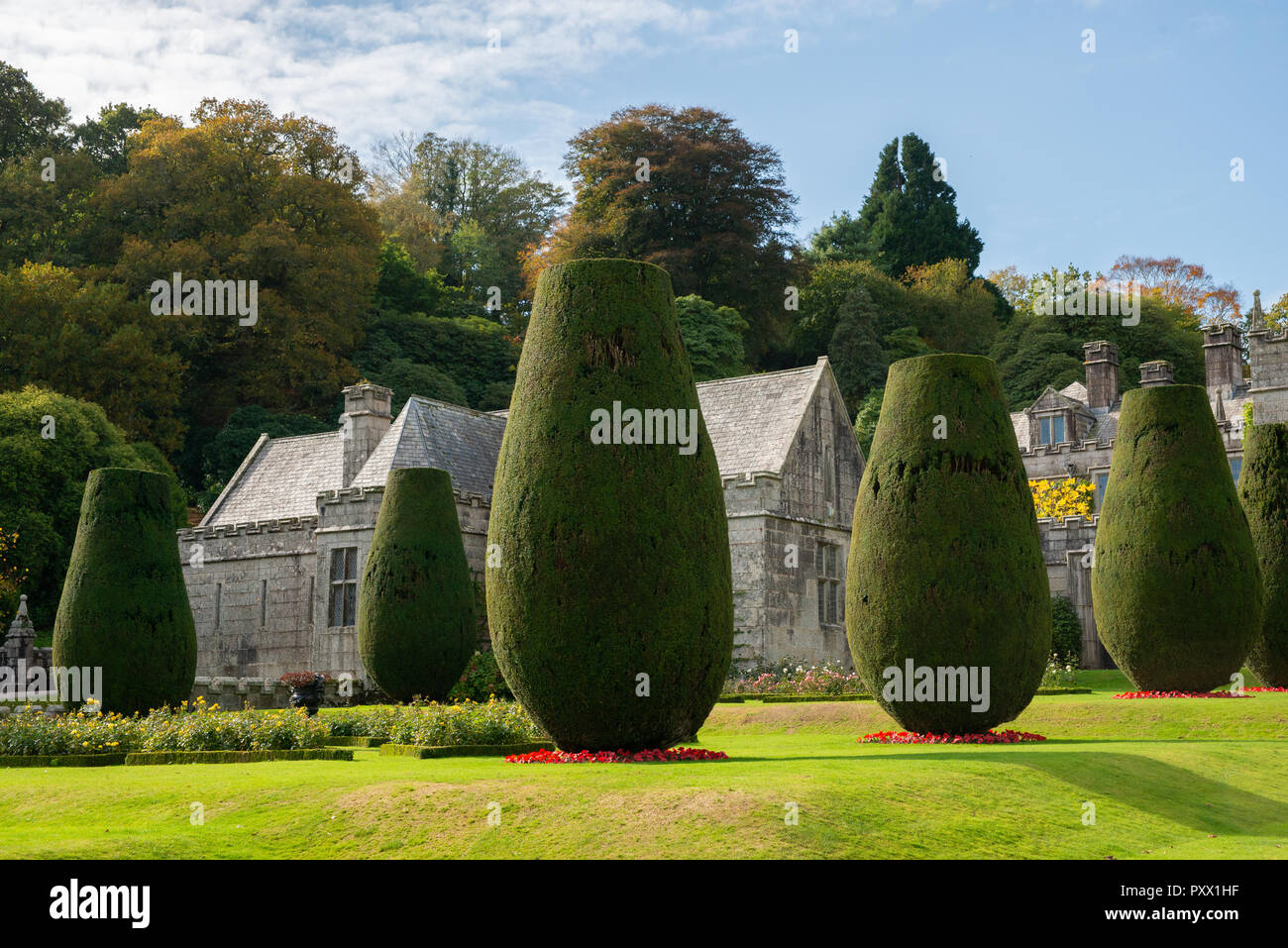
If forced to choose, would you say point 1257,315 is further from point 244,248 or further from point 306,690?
point 244,248

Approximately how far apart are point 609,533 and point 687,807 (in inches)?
167

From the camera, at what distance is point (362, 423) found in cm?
3678

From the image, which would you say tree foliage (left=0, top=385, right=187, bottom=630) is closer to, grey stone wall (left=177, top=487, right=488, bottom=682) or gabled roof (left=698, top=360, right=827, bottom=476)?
grey stone wall (left=177, top=487, right=488, bottom=682)

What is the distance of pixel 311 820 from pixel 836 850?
4.77 meters

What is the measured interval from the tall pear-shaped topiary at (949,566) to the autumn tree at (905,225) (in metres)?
54.8

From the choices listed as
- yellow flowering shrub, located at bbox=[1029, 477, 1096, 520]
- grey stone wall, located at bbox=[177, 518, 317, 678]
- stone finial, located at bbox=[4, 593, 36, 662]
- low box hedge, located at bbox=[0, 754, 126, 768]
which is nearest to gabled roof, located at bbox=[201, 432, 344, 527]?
grey stone wall, located at bbox=[177, 518, 317, 678]

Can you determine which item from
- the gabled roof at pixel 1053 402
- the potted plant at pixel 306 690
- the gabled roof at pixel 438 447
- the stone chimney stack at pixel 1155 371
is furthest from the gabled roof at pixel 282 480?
the stone chimney stack at pixel 1155 371

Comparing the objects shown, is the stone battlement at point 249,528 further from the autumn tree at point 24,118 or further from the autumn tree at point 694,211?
the autumn tree at point 24,118

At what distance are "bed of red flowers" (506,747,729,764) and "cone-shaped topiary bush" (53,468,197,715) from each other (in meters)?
10.2

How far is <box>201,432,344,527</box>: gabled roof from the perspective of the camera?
38969mm

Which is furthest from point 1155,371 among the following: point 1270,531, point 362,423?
point 362,423

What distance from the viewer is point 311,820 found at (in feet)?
38.3
